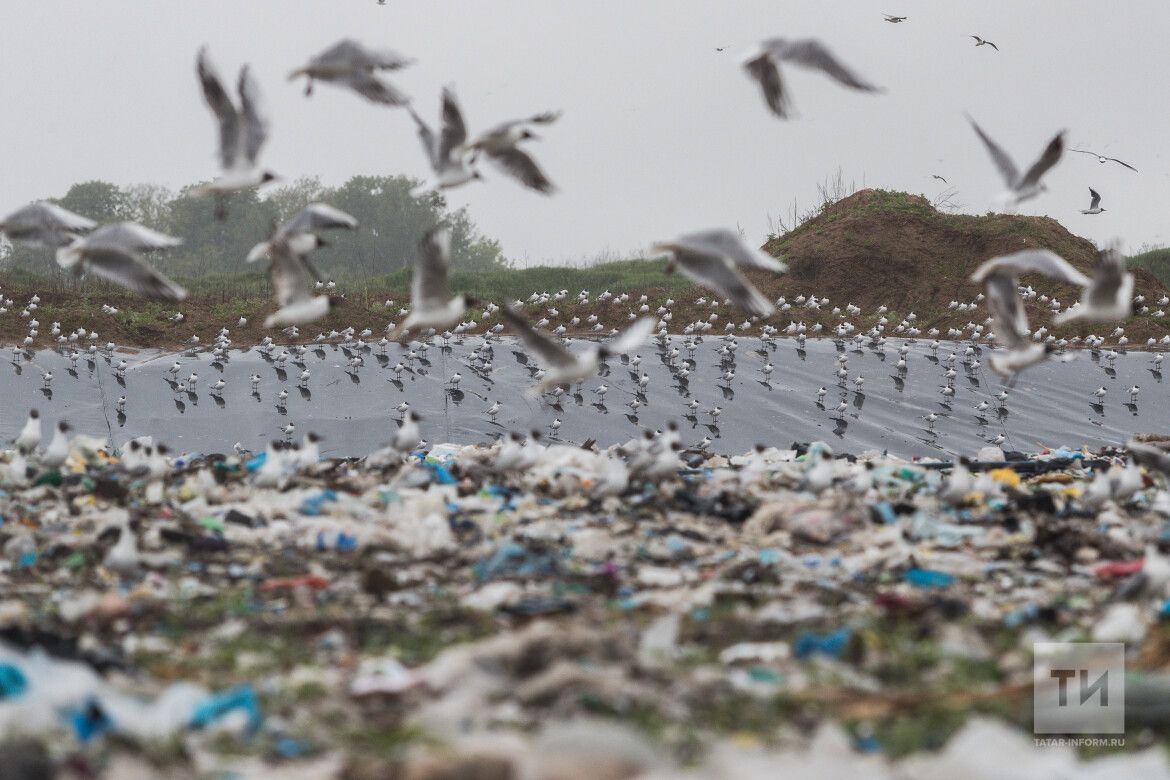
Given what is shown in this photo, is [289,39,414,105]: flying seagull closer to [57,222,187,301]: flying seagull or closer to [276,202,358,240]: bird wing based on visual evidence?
[276,202,358,240]: bird wing

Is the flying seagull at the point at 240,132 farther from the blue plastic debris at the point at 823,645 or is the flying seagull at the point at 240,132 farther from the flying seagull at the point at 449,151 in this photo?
the blue plastic debris at the point at 823,645

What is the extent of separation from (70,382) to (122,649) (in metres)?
13.4

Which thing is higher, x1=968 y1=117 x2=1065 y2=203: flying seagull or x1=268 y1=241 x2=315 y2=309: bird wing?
x1=968 y1=117 x2=1065 y2=203: flying seagull

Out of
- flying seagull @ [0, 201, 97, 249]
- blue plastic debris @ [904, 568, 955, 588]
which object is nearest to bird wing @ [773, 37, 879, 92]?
blue plastic debris @ [904, 568, 955, 588]

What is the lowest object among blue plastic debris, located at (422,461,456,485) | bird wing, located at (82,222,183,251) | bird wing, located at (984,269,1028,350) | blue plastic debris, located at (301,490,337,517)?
blue plastic debris, located at (301,490,337,517)

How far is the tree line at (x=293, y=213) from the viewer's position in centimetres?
4784

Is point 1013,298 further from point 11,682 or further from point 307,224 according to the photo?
point 11,682

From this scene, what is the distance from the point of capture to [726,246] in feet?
20.1

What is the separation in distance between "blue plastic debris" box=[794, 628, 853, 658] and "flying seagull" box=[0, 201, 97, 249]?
5093mm

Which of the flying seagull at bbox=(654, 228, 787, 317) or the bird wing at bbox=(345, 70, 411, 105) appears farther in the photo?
the bird wing at bbox=(345, 70, 411, 105)

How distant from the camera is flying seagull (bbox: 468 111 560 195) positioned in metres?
6.71

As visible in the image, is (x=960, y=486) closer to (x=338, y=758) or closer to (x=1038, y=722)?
(x=1038, y=722)

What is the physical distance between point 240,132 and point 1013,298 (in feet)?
14.9

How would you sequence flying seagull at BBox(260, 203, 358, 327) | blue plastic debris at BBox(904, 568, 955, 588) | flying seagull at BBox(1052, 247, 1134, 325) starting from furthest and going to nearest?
flying seagull at BBox(260, 203, 358, 327) → flying seagull at BBox(1052, 247, 1134, 325) → blue plastic debris at BBox(904, 568, 955, 588)
